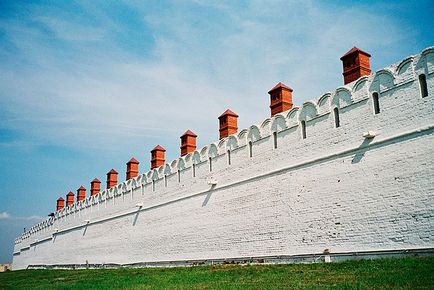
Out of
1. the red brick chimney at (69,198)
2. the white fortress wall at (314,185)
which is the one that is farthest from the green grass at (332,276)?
the red brick chimney at (69,198)

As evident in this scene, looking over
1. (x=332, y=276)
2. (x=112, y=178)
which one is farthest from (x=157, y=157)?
(x=332, y=276)

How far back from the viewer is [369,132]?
12.9 m

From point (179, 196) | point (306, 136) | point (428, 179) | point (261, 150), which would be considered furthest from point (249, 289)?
point (179, 196)

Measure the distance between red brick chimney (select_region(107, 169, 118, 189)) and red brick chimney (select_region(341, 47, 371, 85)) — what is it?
2204 cm

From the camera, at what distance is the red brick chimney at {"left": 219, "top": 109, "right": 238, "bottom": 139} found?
20172 mm

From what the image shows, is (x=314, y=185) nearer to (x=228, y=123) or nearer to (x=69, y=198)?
(x=228, y=123)

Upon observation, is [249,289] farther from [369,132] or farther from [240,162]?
[240,162]

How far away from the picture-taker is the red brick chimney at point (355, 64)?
14.7 meters

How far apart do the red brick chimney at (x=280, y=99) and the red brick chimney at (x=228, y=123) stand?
9.49ft

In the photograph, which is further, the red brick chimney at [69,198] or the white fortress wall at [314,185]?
the red brick chimney at [69,198]

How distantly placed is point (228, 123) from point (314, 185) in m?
6.64

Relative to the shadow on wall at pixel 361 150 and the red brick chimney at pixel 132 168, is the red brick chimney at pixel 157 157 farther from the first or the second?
the shadow on wall at pixel 361 150

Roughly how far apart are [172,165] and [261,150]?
747 centimetres

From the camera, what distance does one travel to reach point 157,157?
26.7 metres
